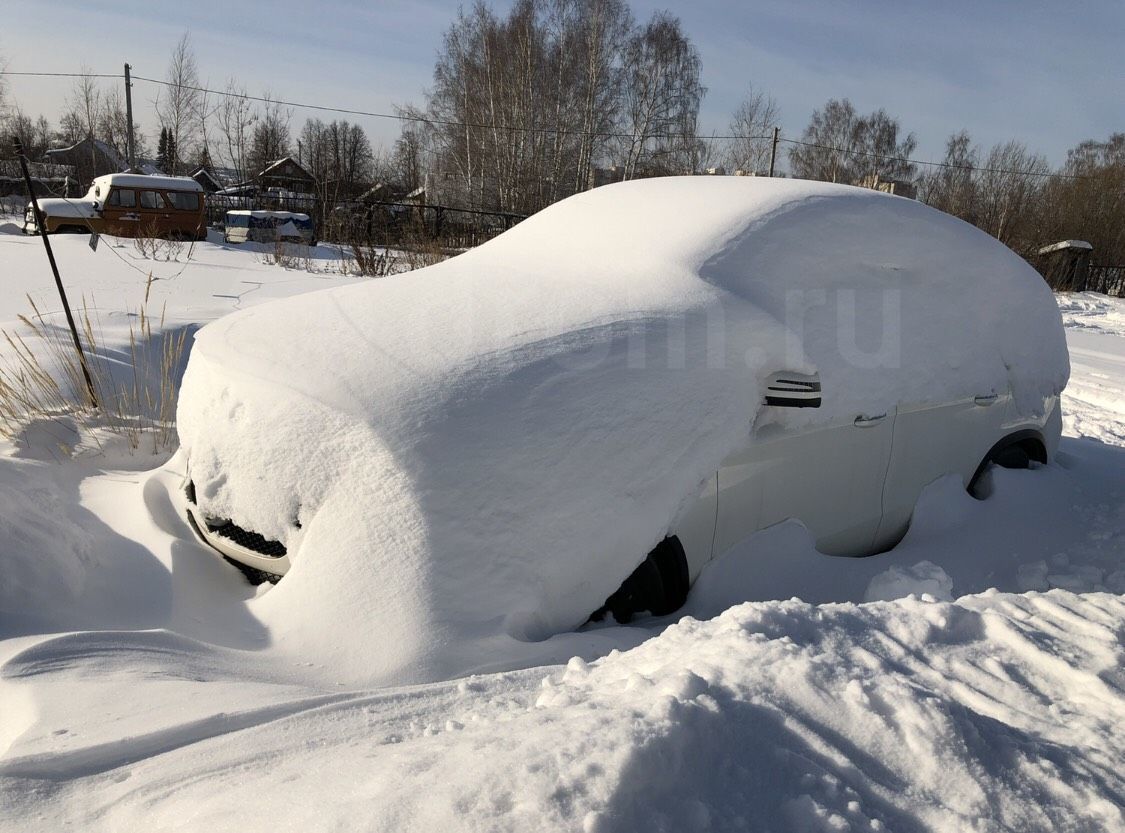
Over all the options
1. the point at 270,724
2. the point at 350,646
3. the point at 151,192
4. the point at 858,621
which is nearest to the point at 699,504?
the point at 858,621

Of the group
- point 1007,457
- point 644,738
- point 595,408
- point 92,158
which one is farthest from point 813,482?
point 92,158

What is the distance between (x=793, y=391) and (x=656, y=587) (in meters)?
0.83

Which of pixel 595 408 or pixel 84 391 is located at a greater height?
pixel 595 408

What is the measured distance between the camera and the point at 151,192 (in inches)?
752

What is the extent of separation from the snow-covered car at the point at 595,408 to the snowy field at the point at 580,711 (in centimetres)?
18

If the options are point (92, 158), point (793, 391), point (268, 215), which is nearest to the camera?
point (793, 391)

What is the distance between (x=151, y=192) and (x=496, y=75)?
14760 mm

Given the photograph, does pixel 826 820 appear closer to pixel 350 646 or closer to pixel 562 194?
pixel 350 646

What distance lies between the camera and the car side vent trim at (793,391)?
265cm

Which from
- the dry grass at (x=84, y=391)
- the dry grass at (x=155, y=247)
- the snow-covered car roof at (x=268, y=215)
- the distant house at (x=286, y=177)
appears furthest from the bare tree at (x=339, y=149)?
the dry grass at (x=84, y=391)

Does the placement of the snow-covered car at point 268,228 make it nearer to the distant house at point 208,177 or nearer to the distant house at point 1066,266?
the distant house at point 208,177

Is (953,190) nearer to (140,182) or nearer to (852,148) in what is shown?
(852,148)

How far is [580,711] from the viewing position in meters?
1.58

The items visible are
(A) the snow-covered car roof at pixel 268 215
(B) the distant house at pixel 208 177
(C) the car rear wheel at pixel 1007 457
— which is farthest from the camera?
(B) the distant house at pixel 208 177
